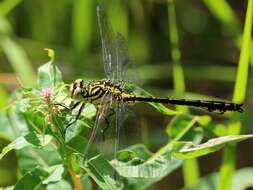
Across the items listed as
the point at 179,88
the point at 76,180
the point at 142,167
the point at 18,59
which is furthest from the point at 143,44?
the point at 76,180

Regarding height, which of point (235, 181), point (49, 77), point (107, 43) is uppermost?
point (107, 43)

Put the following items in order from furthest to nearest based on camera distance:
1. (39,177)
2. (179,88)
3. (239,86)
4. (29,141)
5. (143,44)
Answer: (143,44) → (179,88) → (239,86) → (39,177) → (29,141)

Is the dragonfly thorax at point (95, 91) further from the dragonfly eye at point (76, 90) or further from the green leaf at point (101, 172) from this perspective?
the green leaf at point (101, 172)

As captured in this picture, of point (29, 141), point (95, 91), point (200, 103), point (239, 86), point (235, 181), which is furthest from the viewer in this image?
point (235, 181)

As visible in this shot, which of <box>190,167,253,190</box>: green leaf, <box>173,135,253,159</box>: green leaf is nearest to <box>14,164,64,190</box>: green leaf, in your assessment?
<box>173,135,253,159</box>: green leaf

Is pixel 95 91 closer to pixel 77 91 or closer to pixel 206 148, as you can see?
pixel 77 91

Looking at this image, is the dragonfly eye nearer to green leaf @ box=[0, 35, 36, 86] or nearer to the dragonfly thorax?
the dragonfly thorax
